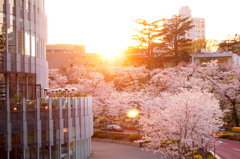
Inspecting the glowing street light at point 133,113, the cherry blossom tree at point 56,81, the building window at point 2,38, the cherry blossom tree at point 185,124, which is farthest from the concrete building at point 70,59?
the building window at point 2,38

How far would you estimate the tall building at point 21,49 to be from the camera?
25453 mm

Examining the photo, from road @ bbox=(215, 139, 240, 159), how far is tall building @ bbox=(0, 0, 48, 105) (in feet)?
58.9

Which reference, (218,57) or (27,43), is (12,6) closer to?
(27,43)

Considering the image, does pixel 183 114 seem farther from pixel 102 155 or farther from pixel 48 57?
pixel 48 57

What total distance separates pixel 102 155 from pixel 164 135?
9549mm

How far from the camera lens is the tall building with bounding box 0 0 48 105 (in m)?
25.5

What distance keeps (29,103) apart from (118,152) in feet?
50.5

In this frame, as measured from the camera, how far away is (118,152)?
37.1 meters

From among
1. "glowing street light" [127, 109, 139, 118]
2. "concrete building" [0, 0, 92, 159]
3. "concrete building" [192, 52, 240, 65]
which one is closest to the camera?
"concrete building" [0, 0, 92, 159]

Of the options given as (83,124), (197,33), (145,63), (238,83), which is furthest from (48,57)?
(197,33)

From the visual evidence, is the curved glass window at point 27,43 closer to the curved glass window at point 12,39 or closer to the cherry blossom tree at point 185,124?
the curved glass window at point 12,39

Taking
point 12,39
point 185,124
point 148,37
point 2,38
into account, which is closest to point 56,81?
point 148,37

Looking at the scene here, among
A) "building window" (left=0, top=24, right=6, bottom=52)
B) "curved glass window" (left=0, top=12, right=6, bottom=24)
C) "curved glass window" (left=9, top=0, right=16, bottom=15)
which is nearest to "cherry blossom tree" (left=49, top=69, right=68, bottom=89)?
"curved glass window" (left=9, top=0, right=16, bottom=15)

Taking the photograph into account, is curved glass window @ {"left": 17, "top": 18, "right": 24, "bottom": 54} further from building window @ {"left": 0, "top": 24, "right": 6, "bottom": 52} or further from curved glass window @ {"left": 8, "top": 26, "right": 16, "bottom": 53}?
building window @ {"left": 0, "top": 24, "right": 6, "bottom": 52}
